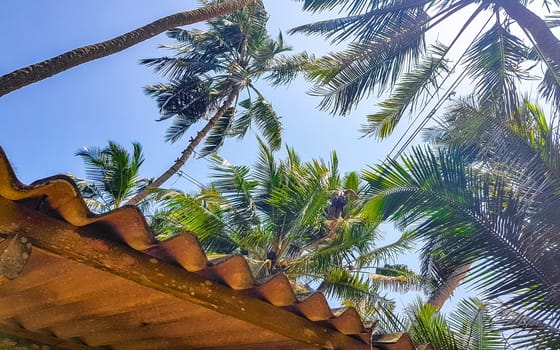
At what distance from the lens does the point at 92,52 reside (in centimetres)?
506

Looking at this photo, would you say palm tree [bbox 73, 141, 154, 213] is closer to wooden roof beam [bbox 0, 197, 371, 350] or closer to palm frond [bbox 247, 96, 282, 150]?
palm frond [bbox 247, 96, 282, 150]

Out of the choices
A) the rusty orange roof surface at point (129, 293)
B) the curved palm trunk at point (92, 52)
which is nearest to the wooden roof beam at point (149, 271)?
the rusty orange roof surface at point (129, 293)

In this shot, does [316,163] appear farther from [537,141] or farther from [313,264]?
[537,141]

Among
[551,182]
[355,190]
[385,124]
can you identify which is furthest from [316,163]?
[551,182]

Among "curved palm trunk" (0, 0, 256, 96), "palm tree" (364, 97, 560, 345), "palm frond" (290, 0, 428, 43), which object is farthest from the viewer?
"palm frond" (290, 0, 428, 43)

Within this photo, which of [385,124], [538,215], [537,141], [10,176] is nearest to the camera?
[10,176]

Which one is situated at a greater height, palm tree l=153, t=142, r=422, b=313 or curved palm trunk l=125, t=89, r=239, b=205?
curved palm trunk l=125, t=89, r=239, b=205

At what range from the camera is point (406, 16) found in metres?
8.96

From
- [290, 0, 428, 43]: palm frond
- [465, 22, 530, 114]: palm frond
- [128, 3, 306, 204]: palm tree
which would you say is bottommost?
[465, 22, 530, 114]: palm frond

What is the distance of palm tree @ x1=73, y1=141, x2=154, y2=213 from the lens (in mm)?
12953

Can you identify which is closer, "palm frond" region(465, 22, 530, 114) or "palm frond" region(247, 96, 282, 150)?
"palm frond" region(465, 22, 530, 114)

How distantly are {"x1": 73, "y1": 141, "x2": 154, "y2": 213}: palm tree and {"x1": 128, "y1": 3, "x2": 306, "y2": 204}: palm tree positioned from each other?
2982mm

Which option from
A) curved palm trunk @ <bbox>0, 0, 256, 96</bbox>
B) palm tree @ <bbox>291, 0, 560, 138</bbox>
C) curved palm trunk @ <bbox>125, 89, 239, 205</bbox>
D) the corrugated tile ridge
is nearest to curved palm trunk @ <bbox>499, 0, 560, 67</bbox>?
palm tree @ <bbox>291, 0, 560, 138</bbox>

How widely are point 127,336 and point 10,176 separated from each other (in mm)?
1580
